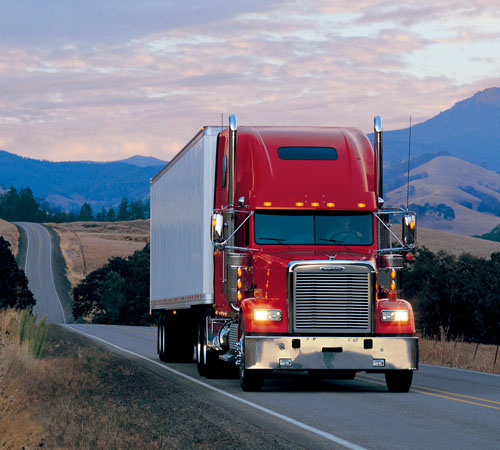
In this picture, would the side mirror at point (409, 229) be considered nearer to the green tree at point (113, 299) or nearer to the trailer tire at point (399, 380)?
the trailer tire at point (399, 380)

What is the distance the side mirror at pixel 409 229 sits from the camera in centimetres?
1698

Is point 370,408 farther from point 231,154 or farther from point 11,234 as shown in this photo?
point 11,234

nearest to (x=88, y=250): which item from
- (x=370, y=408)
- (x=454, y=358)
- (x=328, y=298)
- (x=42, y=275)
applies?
(x=42, y=275)

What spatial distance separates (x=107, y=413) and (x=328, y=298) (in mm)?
4224

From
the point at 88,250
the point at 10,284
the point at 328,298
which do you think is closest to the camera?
the point at 328,298

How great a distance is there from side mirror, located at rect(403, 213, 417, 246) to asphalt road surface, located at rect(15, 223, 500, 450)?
107 inches

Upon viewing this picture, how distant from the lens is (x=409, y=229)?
17156 mm

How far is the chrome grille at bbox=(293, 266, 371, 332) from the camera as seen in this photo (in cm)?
1652

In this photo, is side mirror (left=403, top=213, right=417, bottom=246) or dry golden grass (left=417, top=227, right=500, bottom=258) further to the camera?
dry golden grass (left=417, top=227, right=500, bottom=258)

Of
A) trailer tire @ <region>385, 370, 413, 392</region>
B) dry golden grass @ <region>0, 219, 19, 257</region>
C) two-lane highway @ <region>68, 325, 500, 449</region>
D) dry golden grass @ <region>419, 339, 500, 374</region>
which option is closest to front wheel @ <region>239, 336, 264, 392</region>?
two-lane highway @ <region>68, 325, 500, 449</region>

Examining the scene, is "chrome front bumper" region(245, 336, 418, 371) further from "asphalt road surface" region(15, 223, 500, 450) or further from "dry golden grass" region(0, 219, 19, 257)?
"dry golden grass" region(0, 219, 19, 257)

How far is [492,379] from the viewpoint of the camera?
21.3 m

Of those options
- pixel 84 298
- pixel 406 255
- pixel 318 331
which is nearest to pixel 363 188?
pixel 406 255

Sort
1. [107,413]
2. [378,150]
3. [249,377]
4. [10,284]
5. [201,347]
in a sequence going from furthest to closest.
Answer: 1. [10,284]
2. [201,347]
3. [378,150]
4. [249,377]
5. [107,413]
